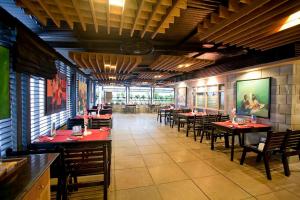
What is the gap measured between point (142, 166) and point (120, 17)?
9.61ft

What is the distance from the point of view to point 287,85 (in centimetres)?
417

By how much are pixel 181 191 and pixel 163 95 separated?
50.7 feet

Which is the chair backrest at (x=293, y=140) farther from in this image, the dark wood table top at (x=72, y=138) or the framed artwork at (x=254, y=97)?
the dark wood table top at (x=72, y=138)

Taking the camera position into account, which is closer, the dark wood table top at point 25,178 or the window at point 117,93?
the dark wood table top at point 25,178

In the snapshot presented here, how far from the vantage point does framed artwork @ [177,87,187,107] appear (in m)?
10.1

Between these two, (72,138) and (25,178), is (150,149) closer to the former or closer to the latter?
(72,138)

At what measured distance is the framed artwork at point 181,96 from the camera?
33.2ft

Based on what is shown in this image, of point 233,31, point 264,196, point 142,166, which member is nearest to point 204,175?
point 264,196

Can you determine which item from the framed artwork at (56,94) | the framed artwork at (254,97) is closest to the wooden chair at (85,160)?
the framed artwork at (56,94)

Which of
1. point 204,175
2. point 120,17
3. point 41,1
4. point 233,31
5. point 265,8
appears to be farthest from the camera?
point 204,175

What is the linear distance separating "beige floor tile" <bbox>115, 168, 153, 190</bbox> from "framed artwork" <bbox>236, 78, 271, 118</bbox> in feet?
12.4

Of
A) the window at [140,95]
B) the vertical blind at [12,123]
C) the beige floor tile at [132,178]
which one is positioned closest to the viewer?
the vertical blind at [12,123]

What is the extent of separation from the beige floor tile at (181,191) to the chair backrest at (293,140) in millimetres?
2218

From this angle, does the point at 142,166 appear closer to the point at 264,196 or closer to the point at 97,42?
the point at 264,196
